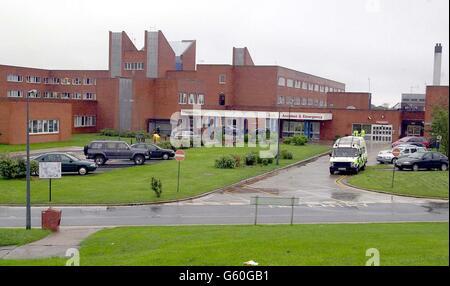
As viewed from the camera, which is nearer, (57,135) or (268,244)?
(268,244)

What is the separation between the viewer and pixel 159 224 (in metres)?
21.4

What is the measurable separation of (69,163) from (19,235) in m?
17.0

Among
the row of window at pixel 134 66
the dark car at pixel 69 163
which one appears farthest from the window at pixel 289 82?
the dark car at pixel 69 163

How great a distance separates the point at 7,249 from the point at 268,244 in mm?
7596

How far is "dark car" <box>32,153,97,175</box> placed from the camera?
3516 cm

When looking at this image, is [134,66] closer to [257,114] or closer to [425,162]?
[257,114]

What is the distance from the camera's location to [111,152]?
139 ft

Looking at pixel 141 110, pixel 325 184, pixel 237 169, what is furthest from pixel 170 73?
pixel 325 184

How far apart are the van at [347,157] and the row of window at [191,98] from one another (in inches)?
1457

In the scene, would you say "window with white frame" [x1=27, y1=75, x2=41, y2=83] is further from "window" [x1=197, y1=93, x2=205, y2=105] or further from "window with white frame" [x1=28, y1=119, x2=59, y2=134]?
"window with white frame" [x1=28, y1=119, x2=59, y2=134]

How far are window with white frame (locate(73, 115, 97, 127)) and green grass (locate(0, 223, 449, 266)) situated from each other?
54921 millimetres

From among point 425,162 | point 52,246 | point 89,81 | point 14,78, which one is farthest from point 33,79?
point 52,246

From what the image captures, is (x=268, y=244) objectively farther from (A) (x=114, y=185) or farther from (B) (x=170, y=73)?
(B) (x=170, y=73)
